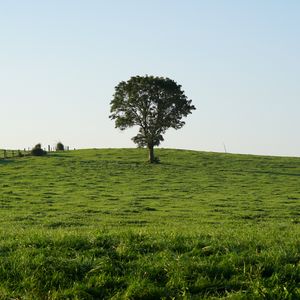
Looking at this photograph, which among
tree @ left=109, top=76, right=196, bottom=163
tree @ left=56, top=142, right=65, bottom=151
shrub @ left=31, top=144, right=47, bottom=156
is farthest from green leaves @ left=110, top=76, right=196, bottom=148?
tree @ left=56, top=142, right=65, bottom=151

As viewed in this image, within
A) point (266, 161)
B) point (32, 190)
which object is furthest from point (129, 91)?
point (32, 190)

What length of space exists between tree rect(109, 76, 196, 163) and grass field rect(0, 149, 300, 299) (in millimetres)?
7657

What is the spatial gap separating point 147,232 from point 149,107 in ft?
212

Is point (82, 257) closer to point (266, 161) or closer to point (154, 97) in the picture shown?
point (154, 97)

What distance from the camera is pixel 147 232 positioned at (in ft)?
47.8

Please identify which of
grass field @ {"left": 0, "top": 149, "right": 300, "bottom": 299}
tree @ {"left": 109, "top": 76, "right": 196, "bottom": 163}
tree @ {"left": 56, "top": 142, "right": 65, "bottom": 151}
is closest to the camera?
grass field @ {"left": 0, "top": 149, "right": 300, "bottom": 299}

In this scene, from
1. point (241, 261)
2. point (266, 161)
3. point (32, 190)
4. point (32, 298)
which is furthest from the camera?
point (266, 161)

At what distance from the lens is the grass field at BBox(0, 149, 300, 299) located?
995 cm

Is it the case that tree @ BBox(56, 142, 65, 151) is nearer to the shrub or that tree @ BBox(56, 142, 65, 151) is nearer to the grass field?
the shrub

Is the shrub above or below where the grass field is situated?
above

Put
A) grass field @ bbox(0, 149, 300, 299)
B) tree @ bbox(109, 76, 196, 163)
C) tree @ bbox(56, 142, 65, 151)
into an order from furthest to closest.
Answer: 1. tree @ bbox(56, 142, 65, 151)
2. tree @ bbox(109, 76, 196, 163)
3. grass field @ bbox(0, 149, 300, 299)

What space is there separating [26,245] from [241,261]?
492 cm

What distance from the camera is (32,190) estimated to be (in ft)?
151

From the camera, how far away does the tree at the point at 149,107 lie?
3076 inches
